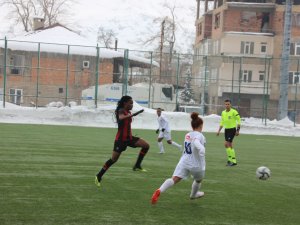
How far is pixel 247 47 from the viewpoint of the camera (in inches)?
2426

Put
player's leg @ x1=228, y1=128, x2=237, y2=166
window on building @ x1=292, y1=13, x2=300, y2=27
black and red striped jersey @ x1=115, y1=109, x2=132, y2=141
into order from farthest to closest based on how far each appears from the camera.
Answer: window on building @ x1=292, y1=13, x2=300, y2=27 → player's leg @ x1=228, y1=128, x2=237, y2=166 → black and red striped jersey @ x1=115, y1=109, x2=132, y2=141

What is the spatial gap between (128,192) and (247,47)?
176ft

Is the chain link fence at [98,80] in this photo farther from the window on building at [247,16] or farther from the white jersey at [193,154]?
the white jersey at [193,154]

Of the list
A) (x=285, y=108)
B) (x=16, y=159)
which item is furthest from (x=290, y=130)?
(x=16, y=159)

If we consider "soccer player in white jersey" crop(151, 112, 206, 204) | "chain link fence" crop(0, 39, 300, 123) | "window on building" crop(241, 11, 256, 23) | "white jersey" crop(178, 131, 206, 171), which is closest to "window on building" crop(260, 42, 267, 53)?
"window on building" crop(241, 11, 256, 23)

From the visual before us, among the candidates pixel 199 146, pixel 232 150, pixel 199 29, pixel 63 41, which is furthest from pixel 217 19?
pixel 199 146

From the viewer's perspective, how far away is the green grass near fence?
7980 mm

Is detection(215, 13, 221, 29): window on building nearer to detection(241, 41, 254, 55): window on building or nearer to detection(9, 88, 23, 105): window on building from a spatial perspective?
detection(241, 41, 254, 55): window on building

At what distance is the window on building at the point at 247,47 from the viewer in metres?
61.3

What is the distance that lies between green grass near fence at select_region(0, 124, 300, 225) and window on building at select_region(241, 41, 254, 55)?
45581 millimetres

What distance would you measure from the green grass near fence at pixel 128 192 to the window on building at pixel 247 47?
45581 millimetres

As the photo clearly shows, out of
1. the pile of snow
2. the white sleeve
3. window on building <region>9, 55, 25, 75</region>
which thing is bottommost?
the pile of snow

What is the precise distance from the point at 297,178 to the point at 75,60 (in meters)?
31.7

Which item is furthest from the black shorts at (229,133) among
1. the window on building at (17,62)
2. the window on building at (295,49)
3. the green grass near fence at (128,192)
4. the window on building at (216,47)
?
the window on building at (216,47)
